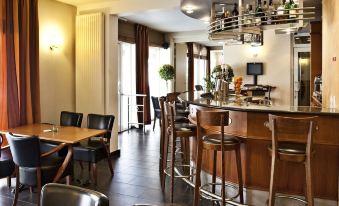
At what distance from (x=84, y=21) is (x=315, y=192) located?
15.4ft

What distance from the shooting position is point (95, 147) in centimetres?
431

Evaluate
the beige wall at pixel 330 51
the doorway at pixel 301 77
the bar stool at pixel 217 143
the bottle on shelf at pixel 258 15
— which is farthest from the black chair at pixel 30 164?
the doorway at pixel 301 77

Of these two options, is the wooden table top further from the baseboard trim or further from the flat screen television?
the flat screen television

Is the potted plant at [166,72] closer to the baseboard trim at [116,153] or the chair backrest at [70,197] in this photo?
the baseboard trim at [116,153]

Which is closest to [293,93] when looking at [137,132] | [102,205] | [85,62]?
[137,132]

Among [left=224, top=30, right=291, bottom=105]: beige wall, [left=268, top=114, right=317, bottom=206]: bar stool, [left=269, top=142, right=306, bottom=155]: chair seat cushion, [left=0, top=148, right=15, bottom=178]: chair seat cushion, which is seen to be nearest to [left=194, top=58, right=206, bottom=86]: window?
[left=224, top=30, right=291, bottom=105]: beige wall

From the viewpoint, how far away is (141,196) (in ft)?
12.3

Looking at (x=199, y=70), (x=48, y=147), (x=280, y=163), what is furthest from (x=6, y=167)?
(x=199, y=70)

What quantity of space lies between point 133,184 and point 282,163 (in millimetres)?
2036

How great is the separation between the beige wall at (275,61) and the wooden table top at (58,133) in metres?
7.40

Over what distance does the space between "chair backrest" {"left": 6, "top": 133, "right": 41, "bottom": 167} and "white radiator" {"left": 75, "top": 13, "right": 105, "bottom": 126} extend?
97.8 inches

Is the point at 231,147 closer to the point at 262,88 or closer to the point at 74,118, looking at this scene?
the point at 74,118

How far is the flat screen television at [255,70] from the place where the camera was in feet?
33.3

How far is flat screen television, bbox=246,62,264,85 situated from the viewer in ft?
33.3
